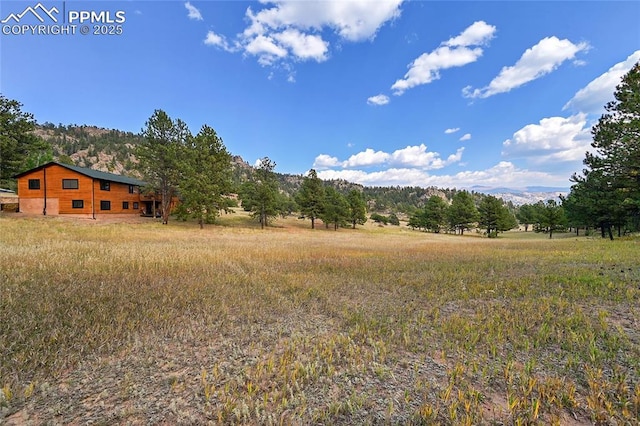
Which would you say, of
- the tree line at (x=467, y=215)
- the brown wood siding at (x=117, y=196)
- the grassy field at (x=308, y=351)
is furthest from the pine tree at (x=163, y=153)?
the tree line at (x=467, y=215)

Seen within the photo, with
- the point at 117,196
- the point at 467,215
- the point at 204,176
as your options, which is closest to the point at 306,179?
the point at 204,176

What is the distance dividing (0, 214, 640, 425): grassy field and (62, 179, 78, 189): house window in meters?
36.4

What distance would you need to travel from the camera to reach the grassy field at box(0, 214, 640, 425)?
10.6 ft

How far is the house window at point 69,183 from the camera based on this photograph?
3694 cm

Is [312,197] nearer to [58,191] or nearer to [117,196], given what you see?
[117,196]

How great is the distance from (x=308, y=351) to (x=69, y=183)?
4681 centimetres

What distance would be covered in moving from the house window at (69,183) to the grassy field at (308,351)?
36.4m

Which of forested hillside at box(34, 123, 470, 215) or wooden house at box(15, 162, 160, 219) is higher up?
forested hillside at box(34, 123, 470, 215)

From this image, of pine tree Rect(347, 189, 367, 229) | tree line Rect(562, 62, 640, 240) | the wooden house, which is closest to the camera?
tree line Rect(562, 62, 640, 240)

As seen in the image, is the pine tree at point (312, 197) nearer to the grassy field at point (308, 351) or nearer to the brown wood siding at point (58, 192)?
the brown wood siding at point (58, 192)

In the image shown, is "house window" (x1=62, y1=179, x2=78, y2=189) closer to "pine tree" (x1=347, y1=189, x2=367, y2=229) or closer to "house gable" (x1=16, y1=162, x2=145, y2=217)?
"house gable" (x1=16, y1=162, x2=145, y2=217)

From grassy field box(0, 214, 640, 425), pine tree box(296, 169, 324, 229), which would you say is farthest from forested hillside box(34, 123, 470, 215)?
grassy field box(0, 214, 640, 425)

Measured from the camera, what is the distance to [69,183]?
37.0 metres

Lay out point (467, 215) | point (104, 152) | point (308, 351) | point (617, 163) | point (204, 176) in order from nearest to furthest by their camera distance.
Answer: point (308, 351), point (617, 163), point (204, 176), point (467, 215), point (104, 152)
